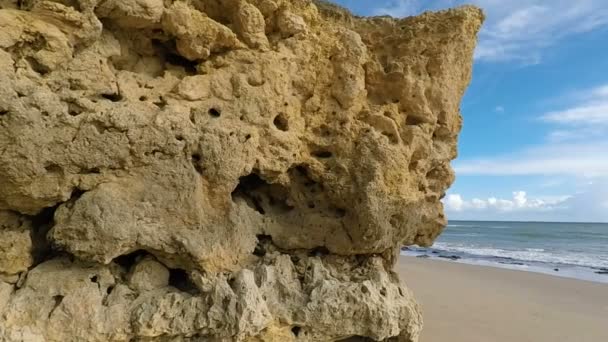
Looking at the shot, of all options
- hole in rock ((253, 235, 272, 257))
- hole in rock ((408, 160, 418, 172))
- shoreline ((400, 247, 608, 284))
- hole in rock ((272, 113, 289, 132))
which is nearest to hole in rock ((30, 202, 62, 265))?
hole in rock ((253, 235, 272, 257))

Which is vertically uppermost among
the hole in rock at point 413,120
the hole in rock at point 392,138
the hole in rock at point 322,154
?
the hole in rock at point 413,120

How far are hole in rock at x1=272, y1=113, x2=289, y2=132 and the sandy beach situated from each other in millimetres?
4087

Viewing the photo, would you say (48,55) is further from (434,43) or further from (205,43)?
(434,43)

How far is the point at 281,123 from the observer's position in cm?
446

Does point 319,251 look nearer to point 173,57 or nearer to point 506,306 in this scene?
point 173,57

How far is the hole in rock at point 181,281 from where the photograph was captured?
3885 mm

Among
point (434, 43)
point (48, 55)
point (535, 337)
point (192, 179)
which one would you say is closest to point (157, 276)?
point (192, 179)

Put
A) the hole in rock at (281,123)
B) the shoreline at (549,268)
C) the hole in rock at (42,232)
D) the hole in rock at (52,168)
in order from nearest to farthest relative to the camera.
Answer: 1. the hole in rock at (52,168)
2. the hole in rock at (42,232)
3. the hole in rock at (281,123)
4. the shoreline at (549,268)

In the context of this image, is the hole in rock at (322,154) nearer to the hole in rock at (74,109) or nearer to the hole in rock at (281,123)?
the hole in rock at (281,123)

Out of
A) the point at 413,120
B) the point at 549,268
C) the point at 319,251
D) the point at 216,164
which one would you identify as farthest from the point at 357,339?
the point at 549,268

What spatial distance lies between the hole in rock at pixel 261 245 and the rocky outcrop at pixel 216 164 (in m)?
0.01

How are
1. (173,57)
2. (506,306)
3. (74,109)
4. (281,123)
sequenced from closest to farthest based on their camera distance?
(74,109) → (173,57) → (281,123) → (506,306)

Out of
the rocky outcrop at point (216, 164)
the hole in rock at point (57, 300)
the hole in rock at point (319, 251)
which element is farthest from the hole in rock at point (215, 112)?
the hole in rock at point (57, 300)

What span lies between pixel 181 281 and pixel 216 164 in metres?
1.17
